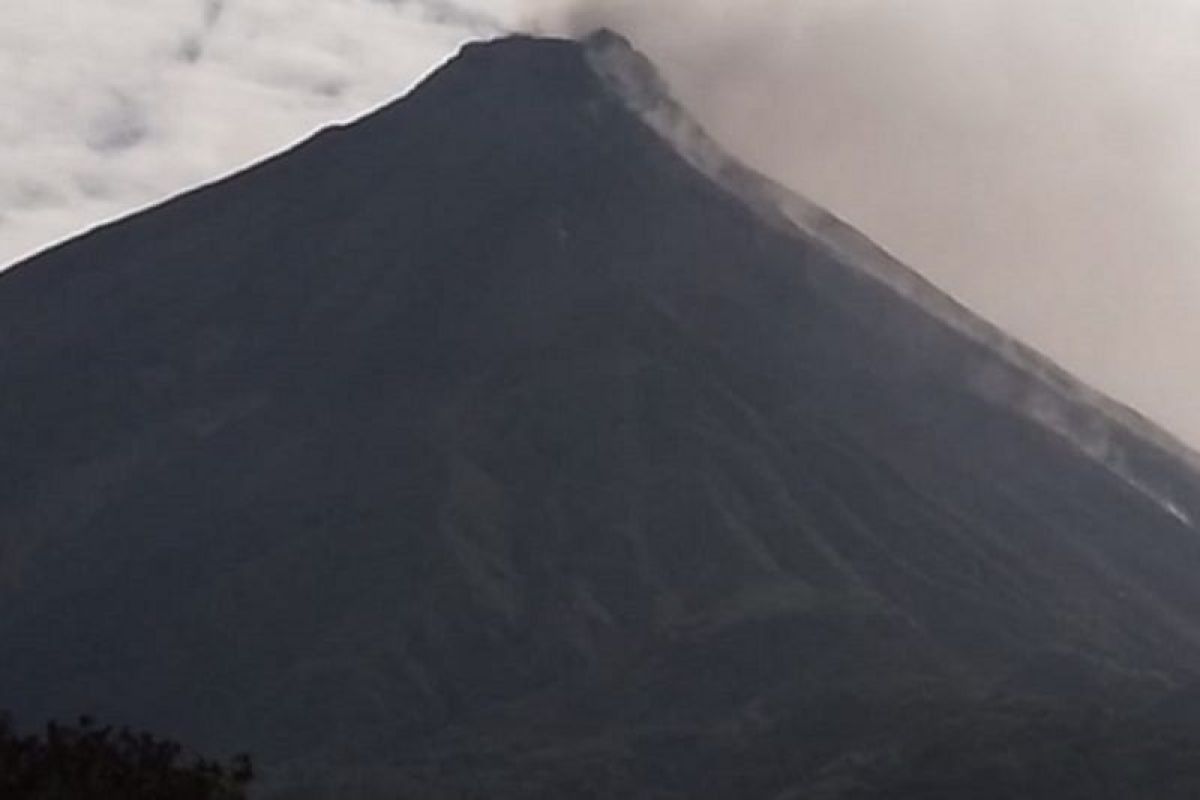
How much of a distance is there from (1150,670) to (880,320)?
155 ft

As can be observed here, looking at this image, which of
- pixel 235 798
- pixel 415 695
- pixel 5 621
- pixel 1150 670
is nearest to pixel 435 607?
pixel 415 695

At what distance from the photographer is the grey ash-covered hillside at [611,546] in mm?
138250

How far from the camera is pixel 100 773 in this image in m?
32.2

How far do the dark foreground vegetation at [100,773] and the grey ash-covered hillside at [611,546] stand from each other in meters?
88.5

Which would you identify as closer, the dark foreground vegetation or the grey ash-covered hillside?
the dark foreground vegetation

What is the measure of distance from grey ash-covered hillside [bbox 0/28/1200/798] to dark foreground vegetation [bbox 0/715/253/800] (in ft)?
290

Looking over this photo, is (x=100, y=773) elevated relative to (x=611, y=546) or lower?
lower

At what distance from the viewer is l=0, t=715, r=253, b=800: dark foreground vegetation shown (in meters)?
31.8

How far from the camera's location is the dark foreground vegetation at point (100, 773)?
31.8 m

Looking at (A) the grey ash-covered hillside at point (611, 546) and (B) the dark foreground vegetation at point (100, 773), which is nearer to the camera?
(B) the dark foreground vegetation at point (100, 773)

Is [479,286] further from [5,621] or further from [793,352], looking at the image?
[5,621]

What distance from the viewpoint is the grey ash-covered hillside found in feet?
454

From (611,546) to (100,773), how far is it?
438 feet

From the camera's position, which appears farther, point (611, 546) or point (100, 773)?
point (611, 546)
